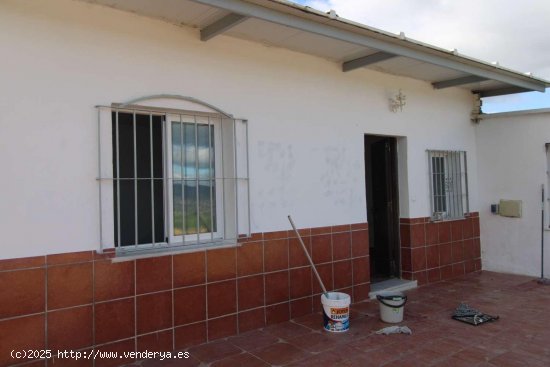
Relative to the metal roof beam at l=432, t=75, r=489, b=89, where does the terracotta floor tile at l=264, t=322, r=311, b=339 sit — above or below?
below

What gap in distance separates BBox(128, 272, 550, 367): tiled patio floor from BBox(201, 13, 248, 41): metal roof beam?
2.84 m

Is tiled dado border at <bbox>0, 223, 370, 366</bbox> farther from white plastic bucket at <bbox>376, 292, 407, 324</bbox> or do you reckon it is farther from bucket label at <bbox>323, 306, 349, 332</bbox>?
white plastic bucket at <bbox>376, 292, 407, 324</bbox>

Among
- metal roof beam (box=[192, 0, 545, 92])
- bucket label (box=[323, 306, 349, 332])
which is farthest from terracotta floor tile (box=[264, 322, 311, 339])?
metal roof beam (box=[192, 0, 545, 92])

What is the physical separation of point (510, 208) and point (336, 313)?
413cm

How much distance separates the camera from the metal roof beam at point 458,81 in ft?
19.8

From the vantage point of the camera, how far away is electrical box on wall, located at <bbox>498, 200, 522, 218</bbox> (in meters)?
6.79

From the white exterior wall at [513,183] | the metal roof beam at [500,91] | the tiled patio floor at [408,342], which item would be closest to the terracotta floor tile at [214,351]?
the tiled patio floor at [408,342]

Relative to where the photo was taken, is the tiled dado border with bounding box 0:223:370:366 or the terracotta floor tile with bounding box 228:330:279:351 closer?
the tiled dado border with bounding box 0:223:370:366

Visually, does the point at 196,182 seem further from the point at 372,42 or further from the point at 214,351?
the point at 372,42

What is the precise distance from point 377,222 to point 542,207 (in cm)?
244

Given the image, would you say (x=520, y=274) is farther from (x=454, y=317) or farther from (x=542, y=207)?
(x=454, y=317)

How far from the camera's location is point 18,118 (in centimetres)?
319

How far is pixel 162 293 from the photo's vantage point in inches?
150

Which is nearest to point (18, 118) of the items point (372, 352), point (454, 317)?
point (372, 352)
